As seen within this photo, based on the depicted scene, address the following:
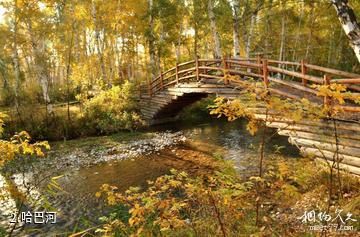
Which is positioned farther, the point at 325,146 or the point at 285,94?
the point at 285,94

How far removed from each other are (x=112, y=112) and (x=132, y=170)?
8.47 metres

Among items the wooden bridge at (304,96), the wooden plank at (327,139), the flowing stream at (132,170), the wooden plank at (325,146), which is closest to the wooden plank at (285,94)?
the wooden bridge at (304,96)

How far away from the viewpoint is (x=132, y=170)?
34.2 feet

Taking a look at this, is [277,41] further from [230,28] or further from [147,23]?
[147,23]

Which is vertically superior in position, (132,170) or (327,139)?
(327,139)

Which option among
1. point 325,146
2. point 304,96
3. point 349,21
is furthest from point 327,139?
point 349,21

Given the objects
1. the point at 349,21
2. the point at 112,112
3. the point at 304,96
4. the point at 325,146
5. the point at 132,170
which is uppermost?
the point at 349,21

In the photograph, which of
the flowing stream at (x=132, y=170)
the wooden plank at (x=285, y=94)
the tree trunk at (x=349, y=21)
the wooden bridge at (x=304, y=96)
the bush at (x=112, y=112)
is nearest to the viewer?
the wooden bridge at (x=304, y=96)

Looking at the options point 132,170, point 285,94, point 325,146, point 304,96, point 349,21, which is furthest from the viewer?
point 132,170

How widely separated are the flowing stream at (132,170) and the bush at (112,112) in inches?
175

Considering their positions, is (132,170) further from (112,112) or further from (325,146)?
(112,112)

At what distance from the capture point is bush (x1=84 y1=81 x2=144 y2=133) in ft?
58.5

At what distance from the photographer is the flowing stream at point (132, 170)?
7143 mm

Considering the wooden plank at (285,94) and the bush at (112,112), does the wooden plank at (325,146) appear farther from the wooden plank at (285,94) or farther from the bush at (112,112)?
the bush at (112,112)
